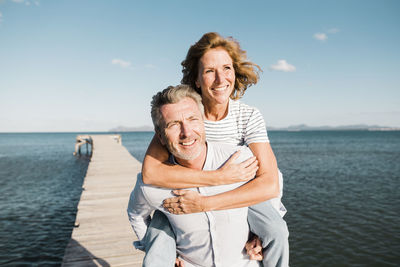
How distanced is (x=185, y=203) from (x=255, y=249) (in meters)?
0.70

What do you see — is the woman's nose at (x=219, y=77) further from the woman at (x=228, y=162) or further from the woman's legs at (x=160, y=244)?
the woman's legs at (x=160, y=244)

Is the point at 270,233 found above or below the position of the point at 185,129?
below

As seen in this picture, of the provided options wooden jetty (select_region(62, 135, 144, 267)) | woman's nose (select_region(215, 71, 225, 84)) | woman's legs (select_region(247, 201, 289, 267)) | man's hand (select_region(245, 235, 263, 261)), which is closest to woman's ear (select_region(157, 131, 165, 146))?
woman's nose (select_region(215, 71, 225, 84))

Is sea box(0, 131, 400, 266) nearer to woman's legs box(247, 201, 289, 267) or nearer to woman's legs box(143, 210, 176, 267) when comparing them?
woman's legs box(247, 201, 289, 267)

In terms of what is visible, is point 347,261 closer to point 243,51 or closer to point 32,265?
point 243,51

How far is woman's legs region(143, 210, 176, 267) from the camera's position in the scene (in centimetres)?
203

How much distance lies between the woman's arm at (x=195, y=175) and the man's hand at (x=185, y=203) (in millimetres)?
75

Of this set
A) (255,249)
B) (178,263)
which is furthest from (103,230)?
(255,249)

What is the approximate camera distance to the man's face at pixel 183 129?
6.92ft

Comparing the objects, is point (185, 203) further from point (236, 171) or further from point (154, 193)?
point (236, 171)

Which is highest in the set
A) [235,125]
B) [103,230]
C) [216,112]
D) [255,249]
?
[216,112]

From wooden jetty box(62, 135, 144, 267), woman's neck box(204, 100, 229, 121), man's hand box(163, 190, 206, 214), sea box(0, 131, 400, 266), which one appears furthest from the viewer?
sea box(0, 131, 400, 266)

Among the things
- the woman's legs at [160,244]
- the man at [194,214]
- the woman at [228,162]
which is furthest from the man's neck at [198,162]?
the woman's legs at [160,244]

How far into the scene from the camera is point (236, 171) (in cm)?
210
